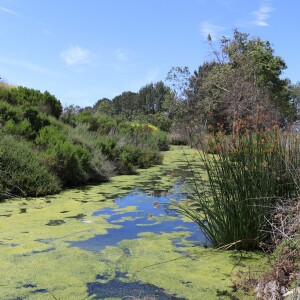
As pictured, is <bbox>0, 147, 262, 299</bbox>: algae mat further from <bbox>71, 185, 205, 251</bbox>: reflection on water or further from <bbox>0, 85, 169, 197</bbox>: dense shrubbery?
<bbox>0, 85, 169, 197</bbox>: dense shrubbery

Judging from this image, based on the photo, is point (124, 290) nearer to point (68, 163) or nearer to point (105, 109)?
point (68, 163)

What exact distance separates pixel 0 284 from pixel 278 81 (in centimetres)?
2037

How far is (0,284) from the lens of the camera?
3.15 metres

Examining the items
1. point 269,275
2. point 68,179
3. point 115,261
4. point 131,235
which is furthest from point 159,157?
point 269,275

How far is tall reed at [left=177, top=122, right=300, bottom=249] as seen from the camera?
3.94m

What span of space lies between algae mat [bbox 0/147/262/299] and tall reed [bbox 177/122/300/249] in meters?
0.25

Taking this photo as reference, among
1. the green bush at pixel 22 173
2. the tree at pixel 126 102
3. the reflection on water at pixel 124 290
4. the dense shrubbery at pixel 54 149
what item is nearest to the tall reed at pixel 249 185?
the reflection on water at pixel 124 290

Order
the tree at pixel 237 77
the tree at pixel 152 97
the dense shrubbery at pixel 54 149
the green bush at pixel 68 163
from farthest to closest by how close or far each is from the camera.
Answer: the tree at pixel 152 97
the tree at pixel 237 77
the green bush at pixel 68 163
the dense shrubbery at pixel 54 149

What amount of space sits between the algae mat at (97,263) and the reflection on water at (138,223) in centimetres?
10

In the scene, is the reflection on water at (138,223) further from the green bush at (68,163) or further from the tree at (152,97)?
the tree at (152,97)

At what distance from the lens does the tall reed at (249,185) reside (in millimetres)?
3936

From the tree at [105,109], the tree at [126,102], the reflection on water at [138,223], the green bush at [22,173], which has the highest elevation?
the tree at [126,102]

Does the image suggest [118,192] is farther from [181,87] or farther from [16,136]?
[181,87]

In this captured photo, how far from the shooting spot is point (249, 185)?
4004 mm
